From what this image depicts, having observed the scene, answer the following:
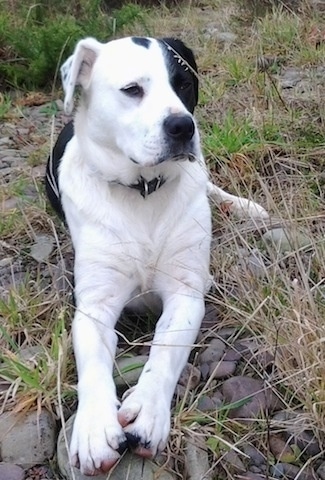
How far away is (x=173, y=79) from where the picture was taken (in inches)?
113

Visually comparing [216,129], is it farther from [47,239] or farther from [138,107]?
[138,107]

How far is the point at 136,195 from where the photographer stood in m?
2.96

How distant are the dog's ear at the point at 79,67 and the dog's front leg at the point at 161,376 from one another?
833 mm

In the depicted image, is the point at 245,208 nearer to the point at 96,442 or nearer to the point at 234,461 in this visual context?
the point at 234,461

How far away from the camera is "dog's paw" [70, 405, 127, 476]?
83.5 inches

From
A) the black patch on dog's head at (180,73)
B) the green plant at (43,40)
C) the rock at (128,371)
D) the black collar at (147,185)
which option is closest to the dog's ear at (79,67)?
the black patch on dog's head at (180,73)

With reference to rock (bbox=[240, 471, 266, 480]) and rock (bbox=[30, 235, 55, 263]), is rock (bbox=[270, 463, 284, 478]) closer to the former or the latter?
rock (bbox=[240, 471, 266, 480])

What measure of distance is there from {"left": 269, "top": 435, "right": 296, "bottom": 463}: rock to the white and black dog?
36 centimetres

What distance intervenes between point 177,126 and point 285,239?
76 cm

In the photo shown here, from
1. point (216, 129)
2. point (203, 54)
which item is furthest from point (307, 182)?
point (203, 54)

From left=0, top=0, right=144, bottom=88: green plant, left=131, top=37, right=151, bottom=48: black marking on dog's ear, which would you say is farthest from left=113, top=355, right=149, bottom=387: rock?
left=0, top=0, right=144, bottom=88: green plant

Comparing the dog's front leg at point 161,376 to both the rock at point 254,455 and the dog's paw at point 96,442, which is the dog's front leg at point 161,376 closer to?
the dog's paw at point 96,442

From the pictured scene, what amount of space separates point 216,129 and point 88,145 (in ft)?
4.73

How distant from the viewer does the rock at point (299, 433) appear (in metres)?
2.26
